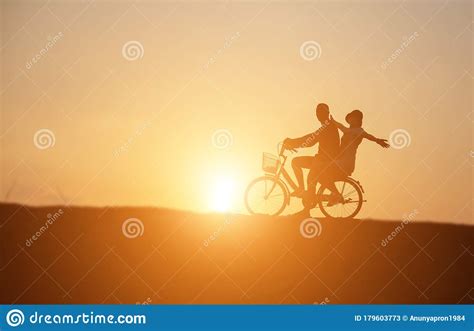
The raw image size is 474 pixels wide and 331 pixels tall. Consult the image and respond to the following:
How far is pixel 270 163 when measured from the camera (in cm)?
994

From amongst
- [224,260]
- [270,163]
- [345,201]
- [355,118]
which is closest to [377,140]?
[355,118]

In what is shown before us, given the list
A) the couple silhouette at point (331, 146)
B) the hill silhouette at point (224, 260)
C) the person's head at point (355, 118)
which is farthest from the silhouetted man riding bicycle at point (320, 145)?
the hill silhouette at point (224, 260)

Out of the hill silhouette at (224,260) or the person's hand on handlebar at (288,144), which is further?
the person's hand on handlebar at (288,144)

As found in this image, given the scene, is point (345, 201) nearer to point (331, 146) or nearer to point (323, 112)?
point (331, 146)

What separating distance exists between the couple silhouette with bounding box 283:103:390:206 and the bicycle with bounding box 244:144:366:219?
0.40 ft

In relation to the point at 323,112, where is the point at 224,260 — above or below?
below

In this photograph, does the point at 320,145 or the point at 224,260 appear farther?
the point at 320,145

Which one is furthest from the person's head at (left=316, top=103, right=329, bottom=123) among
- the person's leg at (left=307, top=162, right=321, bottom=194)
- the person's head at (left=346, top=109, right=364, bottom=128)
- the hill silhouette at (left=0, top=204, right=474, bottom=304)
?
the hill silhouette at (left=0, top=204, right=474, bottom=304)

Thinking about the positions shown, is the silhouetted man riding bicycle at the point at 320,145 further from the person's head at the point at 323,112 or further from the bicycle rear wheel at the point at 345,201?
the bicycle rear wheel at the point at 345,201

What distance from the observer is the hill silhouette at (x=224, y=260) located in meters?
7.88

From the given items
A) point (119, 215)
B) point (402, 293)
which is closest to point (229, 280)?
point (402, 293)

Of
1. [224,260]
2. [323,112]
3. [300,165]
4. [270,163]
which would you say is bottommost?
[224,260]

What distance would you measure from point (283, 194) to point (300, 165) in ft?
1.70

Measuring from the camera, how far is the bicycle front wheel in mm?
9852
